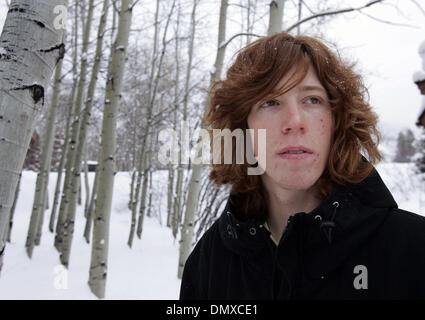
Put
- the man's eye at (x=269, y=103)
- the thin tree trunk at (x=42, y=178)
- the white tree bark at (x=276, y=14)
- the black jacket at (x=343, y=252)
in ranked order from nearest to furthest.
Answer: the black jacket at (x=343, y=252), the man's eye at (x=269, y=103), the white tree bark at (x=276, y=14), the thin tree trunk at (x=42, y=178)

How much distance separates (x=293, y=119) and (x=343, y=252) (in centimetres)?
Answer: 47

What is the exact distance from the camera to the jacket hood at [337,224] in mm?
924

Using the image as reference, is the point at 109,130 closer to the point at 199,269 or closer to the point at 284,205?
the point at 199,269

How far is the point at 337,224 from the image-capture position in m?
0.94

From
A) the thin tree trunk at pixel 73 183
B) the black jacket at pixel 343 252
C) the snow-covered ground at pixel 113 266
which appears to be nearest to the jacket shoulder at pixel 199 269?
the black jacket at pixel 343 252

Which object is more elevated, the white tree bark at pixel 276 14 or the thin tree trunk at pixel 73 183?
the white tree bark at pixel 276 14

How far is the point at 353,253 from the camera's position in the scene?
93 centimetres

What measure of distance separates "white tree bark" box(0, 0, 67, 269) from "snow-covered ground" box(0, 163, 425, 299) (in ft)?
13.0

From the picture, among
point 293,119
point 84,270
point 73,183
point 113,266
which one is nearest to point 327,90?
point 293,119

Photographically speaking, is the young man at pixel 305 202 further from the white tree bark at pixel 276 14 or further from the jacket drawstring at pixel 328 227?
the white tree bark at pixel 276 14

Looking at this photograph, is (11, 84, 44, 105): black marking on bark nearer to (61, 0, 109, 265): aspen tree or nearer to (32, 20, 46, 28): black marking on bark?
(32, 20, 46, 28): black marking on bark

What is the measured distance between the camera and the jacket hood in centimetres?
92

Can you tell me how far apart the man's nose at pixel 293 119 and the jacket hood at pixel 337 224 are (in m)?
0.25
